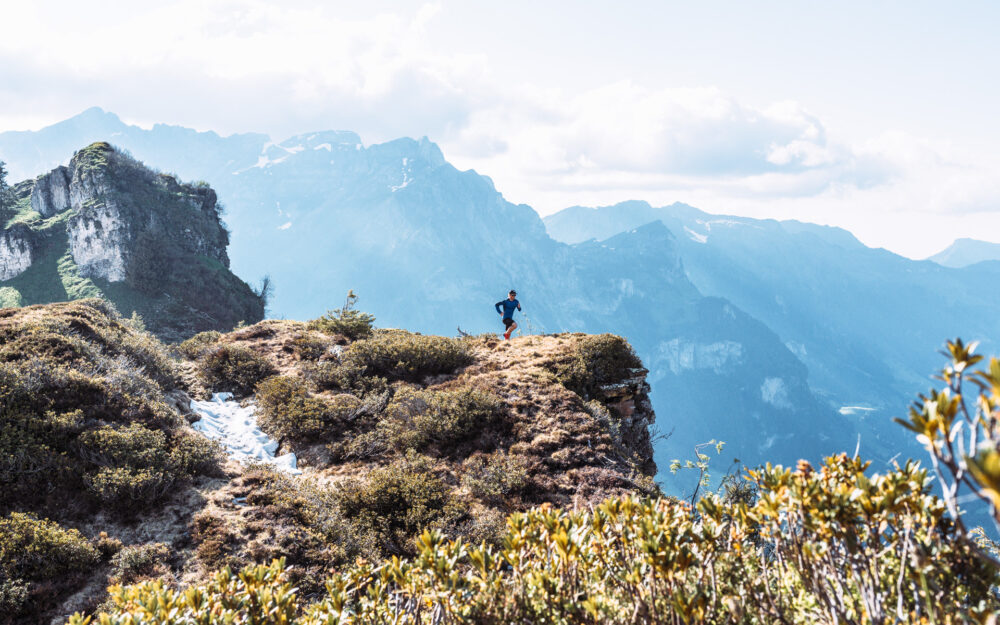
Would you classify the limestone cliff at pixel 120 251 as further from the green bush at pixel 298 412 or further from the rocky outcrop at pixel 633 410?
the rocky outcrop at pixel 633 410

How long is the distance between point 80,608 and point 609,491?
25.0 feet

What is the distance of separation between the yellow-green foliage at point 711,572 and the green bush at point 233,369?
34.2 ft

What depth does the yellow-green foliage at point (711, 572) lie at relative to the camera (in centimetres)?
311

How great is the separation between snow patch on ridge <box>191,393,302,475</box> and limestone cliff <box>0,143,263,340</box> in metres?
56.5

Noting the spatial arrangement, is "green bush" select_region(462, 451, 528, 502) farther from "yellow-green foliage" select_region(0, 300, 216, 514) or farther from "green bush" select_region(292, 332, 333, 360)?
"green bush" select_region(292, 332, 333, 360)

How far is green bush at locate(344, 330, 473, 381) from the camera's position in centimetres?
1405

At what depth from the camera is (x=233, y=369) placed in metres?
13.9

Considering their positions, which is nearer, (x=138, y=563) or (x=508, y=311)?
(x=138, y=563)

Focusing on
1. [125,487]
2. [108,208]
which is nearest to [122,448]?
[125,487]

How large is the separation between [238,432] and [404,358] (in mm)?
4708

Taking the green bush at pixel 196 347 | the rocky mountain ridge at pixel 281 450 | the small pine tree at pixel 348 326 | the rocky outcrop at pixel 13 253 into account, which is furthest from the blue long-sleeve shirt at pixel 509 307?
the rocky outcrop at pixel 13 253

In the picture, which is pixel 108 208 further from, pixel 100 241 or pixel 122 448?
pixel 122 448

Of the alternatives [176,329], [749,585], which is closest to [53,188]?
[176,329]

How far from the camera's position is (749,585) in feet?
12.1
